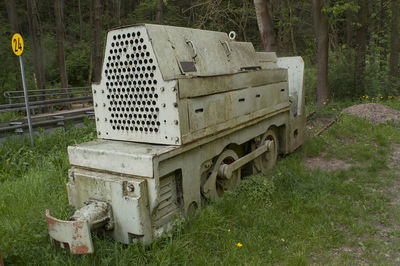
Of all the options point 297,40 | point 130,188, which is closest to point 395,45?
point 297,40

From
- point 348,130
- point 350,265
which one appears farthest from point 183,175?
point 348,130

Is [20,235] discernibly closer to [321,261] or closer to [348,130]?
[321,261]

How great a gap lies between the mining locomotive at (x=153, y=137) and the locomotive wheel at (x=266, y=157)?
95 centimetres

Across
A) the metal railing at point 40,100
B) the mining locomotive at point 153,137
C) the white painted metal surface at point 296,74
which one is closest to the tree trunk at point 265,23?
the white painted metal surface at point 296,74

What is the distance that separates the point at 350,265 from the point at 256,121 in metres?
2.39

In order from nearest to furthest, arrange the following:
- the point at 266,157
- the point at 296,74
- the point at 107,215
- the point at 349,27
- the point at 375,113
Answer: the point at 107,215 < the point at 266,157 < the point at 296,74 < the point at 375,113 < the point at 349,27

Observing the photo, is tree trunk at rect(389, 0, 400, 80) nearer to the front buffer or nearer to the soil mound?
the soil mound

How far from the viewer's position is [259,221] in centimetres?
422

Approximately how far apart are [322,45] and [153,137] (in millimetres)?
9422

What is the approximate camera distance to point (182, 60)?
4070 millimetres

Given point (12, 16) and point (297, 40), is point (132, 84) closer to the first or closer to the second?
point (12, 16)

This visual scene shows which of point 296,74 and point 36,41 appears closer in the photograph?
point 296,74

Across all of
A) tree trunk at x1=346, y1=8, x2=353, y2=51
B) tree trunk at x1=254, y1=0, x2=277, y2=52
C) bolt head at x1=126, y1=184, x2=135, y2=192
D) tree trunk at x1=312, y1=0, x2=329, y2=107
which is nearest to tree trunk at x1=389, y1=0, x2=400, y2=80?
tree trunk at x1=312, y1=0, x2=329, y2=107

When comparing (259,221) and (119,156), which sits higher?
(119,156)
